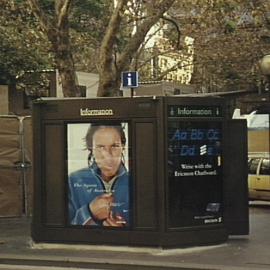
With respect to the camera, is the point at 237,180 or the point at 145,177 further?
the point at 237,180

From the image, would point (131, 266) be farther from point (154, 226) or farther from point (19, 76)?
point (19, 76)

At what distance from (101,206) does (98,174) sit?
1.65 ft

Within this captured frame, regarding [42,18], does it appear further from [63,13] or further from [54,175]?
[54,175]

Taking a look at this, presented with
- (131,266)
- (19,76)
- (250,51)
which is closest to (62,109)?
(131,266)

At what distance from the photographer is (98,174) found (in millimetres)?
11141

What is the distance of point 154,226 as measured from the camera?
35.1 feet

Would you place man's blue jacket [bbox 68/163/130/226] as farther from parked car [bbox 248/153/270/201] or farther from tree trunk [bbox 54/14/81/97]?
parked car [bbox 248/153/270/201]

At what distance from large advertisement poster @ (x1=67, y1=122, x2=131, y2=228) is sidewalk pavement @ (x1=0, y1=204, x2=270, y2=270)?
494mm

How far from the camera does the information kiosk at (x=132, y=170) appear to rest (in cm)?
1072

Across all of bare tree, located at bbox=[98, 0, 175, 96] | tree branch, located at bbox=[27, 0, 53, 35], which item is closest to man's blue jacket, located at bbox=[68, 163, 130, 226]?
bare tree, located at bbox=[98, 0, 175, 96]

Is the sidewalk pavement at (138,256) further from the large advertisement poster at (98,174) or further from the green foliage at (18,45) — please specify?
the green foliage at (18,45)

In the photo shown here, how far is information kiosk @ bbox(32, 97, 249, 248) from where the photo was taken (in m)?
10.7

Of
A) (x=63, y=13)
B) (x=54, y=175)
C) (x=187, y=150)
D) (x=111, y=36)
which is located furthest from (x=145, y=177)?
(x=63, y=13)

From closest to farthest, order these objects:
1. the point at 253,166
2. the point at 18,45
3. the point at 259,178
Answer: the point at 259,178, the point at 253,166, the point at 18,45
